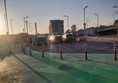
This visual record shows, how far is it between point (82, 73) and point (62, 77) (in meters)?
1.24

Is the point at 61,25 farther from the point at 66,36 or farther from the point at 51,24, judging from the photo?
the point at 66,36

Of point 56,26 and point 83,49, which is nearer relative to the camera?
point 83,49

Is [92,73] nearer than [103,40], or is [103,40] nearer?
[92,73]

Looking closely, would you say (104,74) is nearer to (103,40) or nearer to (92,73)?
(92,73)

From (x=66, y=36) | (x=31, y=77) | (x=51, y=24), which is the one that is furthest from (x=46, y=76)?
(x=51, y=24)

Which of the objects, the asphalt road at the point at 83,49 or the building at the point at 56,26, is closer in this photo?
the asphalt road at the point at 83,49

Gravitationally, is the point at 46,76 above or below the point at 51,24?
below

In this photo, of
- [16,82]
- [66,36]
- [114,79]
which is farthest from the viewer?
[66,36]

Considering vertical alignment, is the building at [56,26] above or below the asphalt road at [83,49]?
above

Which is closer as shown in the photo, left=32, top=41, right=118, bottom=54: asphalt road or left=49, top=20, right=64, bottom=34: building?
left=32, top=41, right=118, bottom=54: asphalt road

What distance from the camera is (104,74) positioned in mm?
10406

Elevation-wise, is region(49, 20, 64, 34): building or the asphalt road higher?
region(49, 20, 64, 34): building

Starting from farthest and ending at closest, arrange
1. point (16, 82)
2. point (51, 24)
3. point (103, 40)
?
point (51, 24), point (103, 40), point (16, 82)

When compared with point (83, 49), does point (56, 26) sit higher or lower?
higher
